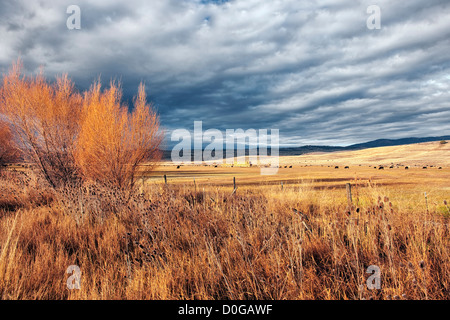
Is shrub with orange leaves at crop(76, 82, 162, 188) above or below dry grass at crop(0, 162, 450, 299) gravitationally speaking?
above

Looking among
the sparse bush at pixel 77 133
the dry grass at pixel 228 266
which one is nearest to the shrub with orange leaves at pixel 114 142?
the sparse bush at pixel 77 133

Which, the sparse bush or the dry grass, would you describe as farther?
the sparse bush

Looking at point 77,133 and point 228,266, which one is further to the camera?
point 77,133

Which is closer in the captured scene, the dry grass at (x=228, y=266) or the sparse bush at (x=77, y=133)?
the dry grass at (x=228, y=266)

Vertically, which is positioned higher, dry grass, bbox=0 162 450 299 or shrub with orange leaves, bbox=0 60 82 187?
shrub with orange leaves, bbox=0 60 82 187

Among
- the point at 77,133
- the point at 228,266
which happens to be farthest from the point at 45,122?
the point at 228,266

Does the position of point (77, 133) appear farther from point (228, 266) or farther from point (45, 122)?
point (228, 266)

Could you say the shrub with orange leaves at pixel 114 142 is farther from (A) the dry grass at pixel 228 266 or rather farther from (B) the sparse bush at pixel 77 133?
(A) the dry grass at pixel 228 266

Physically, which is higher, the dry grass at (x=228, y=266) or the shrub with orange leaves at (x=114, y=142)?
the shrub with orange leaves at (x=114, y=142)

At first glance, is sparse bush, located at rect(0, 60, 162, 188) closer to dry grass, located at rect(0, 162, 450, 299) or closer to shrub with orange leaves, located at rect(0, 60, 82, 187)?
shrub with orange leaves, located at rect(0, 60, 82, 187)

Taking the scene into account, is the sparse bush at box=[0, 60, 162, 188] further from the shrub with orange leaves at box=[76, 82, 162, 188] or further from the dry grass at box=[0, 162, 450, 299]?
the dry grass at box=[0, 162, 450, 299]

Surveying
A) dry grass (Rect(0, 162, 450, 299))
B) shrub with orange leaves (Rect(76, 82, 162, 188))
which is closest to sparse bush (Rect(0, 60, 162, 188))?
shrub with orange leaves (Rect(76, 82, 162, 188))

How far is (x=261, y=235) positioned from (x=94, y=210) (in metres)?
4.92

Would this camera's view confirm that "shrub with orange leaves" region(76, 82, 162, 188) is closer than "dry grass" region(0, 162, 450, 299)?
No
